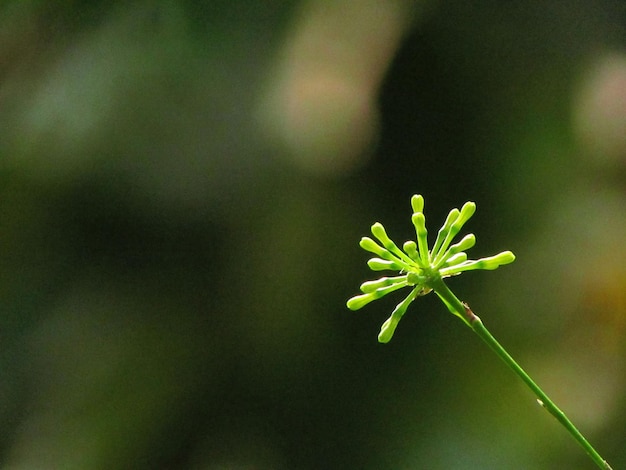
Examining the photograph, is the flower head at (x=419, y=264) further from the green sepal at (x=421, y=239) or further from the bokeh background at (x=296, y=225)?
the bokeh background at (x=296, y=225)

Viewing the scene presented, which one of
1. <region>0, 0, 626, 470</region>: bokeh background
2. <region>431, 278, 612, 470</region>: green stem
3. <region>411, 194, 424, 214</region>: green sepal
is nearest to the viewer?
<region>431, 278, 612, 470</region>: green stem

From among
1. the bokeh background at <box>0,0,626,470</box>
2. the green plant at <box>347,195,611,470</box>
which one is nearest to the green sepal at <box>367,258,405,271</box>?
the green plant at <box>347,195,611,470</box>

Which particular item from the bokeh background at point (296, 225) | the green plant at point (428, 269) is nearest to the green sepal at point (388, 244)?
the green plant at point (428, 269)

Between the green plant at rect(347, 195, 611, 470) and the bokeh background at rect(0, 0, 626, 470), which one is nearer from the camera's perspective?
the green plant at rect(347, 195, 611, 470)

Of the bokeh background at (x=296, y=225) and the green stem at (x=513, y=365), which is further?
the bokeh background at (x=296, y=225)

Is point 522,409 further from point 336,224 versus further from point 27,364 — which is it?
point 27,364

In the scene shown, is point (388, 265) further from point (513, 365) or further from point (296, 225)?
point (296, 225)

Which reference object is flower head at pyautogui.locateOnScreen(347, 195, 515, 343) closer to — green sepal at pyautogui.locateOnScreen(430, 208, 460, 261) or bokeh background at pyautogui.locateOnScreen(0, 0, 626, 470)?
green sepal at pyautogui.locateOnScreen(430, 208, 460, 261)

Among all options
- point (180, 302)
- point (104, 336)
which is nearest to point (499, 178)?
point (180, 302)
